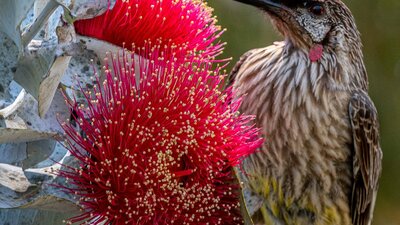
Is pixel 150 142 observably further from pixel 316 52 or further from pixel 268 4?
pixel 316 52

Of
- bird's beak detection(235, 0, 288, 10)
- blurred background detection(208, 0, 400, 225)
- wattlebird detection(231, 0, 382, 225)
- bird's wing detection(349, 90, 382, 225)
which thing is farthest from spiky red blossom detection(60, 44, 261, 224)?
blurred background detection(208, 0, 400, 225)

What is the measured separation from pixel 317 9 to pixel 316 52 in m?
0.17

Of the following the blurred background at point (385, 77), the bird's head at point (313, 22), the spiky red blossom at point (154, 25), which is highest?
the spiky red blossom at point (154, 25)

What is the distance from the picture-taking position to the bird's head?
232 cm

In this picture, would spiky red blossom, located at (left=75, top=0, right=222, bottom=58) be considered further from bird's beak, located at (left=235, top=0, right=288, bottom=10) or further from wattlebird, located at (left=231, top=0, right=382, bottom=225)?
wattlebird, located at (left=231, top=0, right=382, bottom=225)

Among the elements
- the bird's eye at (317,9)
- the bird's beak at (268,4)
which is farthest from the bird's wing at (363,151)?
the bird's beak at (268,4)

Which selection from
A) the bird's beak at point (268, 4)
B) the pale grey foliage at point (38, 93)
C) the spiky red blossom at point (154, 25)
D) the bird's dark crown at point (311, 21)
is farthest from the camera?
the bird's dark crown at point (311, 21)

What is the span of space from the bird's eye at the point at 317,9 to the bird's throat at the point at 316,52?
0.42ft

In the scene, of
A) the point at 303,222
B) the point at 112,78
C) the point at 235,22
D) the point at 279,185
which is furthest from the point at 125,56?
the point at 235,22

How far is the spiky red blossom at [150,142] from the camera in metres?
1.49

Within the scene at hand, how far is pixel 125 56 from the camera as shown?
1.49 m

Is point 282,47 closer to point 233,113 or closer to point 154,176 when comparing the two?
point 233,113

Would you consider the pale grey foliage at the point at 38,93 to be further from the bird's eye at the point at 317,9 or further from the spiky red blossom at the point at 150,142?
the bird's eye at the point at 317,9

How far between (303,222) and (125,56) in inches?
52.8
